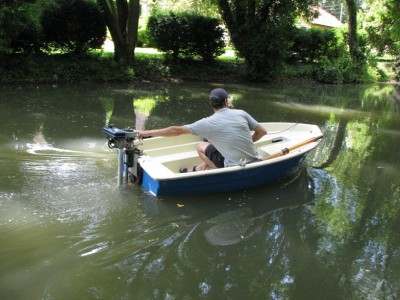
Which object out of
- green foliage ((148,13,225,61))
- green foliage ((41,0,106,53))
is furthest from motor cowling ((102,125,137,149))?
green foliage ((148,13,225,61))

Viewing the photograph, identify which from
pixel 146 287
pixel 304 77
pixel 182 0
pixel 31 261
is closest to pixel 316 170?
pixel 146 287

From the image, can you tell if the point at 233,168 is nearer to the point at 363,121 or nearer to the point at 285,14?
the point at 363,121

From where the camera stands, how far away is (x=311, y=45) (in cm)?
2180

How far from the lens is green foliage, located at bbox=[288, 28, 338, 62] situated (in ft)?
70.2

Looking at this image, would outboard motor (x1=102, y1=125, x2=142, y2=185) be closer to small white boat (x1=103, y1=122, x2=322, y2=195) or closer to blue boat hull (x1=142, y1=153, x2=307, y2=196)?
small white boat (x1=103, y1=122, x2=322, y2=195)

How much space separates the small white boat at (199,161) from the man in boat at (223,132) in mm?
200

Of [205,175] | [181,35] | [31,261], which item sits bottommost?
[31,261]

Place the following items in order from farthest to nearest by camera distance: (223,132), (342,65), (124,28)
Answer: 1. (342,65)
2. (124,28)
3. (223,132)

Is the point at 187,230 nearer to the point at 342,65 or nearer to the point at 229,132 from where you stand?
the point at 229,132

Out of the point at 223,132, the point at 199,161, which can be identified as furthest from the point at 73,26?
the point at 223,132

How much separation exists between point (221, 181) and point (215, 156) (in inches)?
14.8

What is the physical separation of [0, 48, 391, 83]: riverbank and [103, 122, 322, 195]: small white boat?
945 centimetres

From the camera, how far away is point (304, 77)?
2030 centimetres

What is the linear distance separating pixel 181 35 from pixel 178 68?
1351 mm
